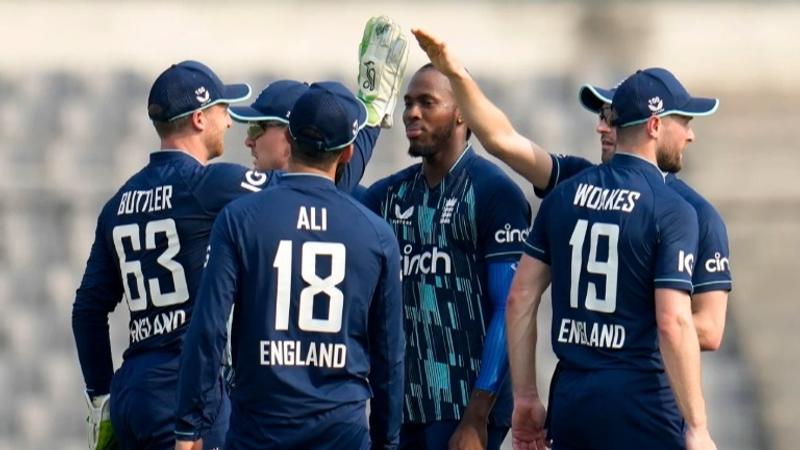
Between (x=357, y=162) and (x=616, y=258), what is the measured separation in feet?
3.39

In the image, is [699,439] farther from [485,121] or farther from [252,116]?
[252,116]

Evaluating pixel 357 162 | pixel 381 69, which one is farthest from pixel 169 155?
pixel 381 69

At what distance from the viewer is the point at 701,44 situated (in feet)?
37.7

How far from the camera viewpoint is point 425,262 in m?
5.84

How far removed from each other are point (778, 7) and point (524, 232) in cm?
644

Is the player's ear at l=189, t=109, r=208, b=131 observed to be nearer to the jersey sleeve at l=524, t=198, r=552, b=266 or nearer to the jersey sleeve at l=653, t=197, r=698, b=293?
the jersey sleeve at l=524, t=198, r=552, b=266

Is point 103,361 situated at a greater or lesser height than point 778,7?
lesser

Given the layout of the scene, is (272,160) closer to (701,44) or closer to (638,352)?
(638,352)

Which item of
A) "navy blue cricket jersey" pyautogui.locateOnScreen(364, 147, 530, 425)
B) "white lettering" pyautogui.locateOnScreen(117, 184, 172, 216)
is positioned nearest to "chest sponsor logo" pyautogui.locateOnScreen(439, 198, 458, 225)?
"navy blue cricket jersey" pyautogui.locateOnScreen(364, 147, 530, 425)

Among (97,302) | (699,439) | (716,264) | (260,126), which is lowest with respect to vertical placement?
(699,439)

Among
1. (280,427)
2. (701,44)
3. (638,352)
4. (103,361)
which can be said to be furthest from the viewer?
(701,44)

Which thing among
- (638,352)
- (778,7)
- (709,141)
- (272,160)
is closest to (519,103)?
(709,141)

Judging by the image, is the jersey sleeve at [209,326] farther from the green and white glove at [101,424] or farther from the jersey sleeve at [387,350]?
the green and white glove at [101,424]

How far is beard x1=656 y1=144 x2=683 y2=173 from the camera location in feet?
17.7
